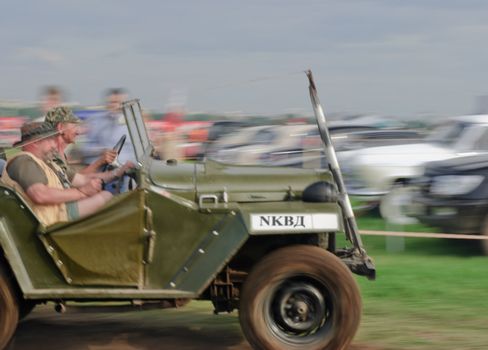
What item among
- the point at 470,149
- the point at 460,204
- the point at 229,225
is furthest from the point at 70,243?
the point at 470,149

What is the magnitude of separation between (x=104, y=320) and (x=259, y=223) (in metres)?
2.07

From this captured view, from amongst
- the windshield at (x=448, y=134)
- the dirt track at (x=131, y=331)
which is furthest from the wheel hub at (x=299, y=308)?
the windshield at (x=448, y=134)

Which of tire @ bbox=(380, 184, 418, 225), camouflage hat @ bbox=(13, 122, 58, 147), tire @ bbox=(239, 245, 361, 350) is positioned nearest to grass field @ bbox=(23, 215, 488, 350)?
tire @ bbox=(239, 245, 361, 350)

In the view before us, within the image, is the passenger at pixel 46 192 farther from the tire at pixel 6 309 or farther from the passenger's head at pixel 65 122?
the tire at pixel 6 309

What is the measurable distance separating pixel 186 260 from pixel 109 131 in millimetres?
2078

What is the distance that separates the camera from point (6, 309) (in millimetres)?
5375

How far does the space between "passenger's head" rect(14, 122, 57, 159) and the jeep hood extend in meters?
0.68

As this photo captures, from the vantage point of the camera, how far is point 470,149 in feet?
39.7

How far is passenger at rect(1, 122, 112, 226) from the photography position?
5.46 meters

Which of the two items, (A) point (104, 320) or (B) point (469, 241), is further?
(B) point (469, 241)

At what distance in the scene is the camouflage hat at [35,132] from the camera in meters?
5.72

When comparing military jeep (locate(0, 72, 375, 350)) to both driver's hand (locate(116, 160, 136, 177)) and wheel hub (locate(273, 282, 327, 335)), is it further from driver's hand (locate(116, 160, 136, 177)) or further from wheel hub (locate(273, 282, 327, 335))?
driver's hand (locate(116, 160, 136, 177))

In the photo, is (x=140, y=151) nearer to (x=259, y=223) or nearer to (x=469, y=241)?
(x=259, y=223)

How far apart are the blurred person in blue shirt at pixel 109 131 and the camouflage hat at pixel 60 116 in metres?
0.11
